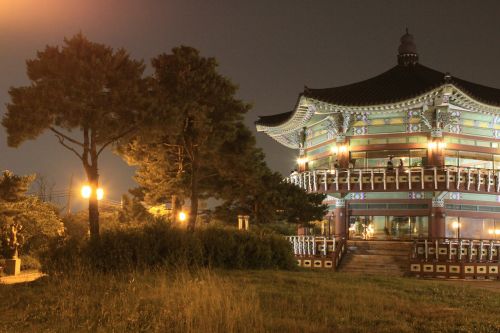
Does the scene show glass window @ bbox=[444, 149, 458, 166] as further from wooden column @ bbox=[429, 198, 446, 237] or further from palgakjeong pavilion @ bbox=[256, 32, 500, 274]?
wooden column @ bbox=[429, 198, 446, 237]

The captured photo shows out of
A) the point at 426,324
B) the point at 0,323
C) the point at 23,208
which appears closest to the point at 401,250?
the point at 23,208

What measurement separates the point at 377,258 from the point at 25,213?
20358 mm

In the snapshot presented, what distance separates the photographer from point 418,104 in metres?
36.0

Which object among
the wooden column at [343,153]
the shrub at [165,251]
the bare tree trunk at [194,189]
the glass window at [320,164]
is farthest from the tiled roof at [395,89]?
the shrub at [165,251]

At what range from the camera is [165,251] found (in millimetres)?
19141

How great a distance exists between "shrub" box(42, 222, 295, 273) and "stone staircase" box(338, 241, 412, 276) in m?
12.1

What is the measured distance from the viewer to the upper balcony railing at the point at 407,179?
34.3m

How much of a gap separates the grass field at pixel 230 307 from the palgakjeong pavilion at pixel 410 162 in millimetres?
20056

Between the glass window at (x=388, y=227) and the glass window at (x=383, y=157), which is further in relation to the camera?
the glass window at (x=383, y=157)

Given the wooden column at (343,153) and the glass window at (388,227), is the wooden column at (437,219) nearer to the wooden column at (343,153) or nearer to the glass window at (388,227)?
the glass window at (388,227)

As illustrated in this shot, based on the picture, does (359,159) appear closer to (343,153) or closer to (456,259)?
(343,153)

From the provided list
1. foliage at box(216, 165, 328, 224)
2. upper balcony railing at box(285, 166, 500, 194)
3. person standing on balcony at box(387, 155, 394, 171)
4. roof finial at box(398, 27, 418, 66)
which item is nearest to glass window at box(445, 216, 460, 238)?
upper balcony railing at box(285, 166, 500, 194)

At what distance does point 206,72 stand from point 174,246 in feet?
29.6

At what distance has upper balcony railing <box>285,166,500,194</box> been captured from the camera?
34344mm
